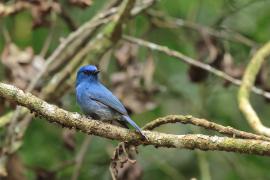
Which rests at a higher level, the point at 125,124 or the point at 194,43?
the point at 194,43

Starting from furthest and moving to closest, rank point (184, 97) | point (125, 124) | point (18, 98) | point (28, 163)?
point (184, 97)
point (28, 163)
point (125, 124)
point (18, 98)


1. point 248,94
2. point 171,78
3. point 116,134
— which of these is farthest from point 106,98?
point 171,78

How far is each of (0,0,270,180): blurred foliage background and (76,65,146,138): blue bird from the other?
3.41 ft

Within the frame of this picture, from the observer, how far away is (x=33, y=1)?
19.4 ft

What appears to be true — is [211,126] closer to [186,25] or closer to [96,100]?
[96,100]

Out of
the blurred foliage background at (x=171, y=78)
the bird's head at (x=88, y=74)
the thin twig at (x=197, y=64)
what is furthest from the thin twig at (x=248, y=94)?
the bird's head at (x=88, y=74)

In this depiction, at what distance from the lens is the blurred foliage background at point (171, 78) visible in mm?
6297

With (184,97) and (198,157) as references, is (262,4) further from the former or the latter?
(198,157)

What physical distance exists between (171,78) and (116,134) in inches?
139

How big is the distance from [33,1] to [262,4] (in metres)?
2.46

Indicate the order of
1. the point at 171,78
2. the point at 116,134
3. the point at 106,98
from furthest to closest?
1. the point at 171,78
2. the point at 106,98
3. the point at 116,134

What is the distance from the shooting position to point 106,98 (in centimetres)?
470

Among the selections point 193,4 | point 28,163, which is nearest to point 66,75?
point 28,163

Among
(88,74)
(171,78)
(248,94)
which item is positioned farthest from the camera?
(171,78)
